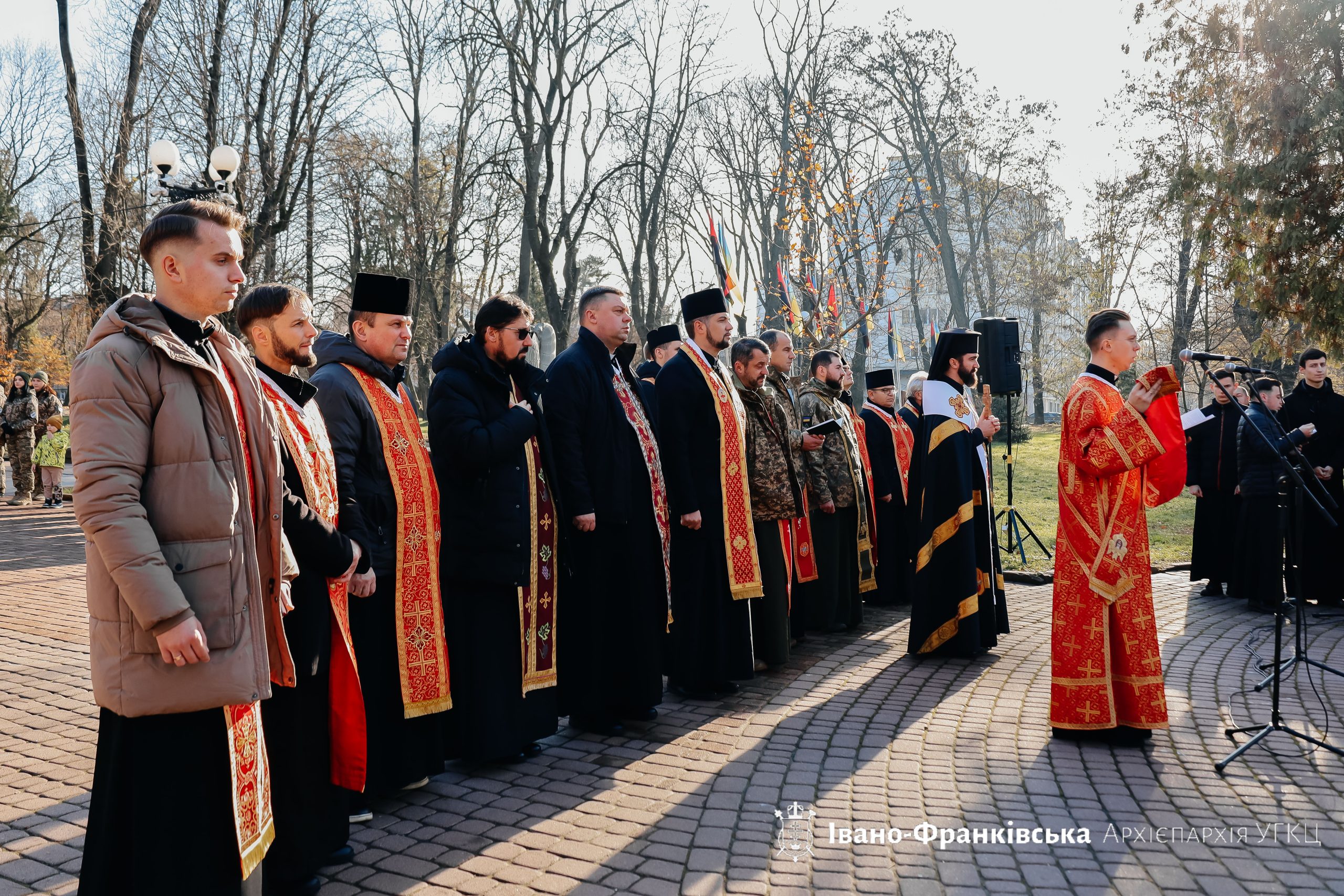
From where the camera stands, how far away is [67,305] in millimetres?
37562

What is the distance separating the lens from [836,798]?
14.0 feet

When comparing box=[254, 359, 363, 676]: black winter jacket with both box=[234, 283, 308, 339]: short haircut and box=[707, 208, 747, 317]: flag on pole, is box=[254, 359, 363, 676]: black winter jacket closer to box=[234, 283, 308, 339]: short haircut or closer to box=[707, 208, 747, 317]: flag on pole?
box=[234, 283, 308, 339]: short haircut

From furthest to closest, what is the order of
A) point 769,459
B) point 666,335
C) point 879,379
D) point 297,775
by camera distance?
point 879,379 → point 666,335 → point 769,459 → point 297,775

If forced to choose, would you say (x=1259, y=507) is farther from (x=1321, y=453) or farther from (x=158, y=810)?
(x=158, y=810)

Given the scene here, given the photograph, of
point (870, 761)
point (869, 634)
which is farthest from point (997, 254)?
point (870, 761)

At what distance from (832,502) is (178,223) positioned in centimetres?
586

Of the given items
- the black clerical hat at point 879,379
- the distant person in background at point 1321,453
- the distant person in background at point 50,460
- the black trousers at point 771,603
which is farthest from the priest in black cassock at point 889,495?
the distant person in background at point 50,460

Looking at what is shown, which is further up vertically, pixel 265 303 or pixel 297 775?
pixel 265 303

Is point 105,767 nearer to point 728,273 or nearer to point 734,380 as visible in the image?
point 734,380

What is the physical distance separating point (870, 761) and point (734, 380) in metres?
2.94

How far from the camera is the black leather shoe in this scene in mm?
3563

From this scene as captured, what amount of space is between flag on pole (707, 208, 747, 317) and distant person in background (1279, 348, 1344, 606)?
5.13 metres

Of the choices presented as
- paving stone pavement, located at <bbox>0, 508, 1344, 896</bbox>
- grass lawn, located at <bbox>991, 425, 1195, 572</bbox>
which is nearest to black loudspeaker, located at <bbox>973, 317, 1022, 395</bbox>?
grass lawn, located at <bbox>991, 425, 1195, 572</bbox>

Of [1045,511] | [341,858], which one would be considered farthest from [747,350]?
[1045,511]
